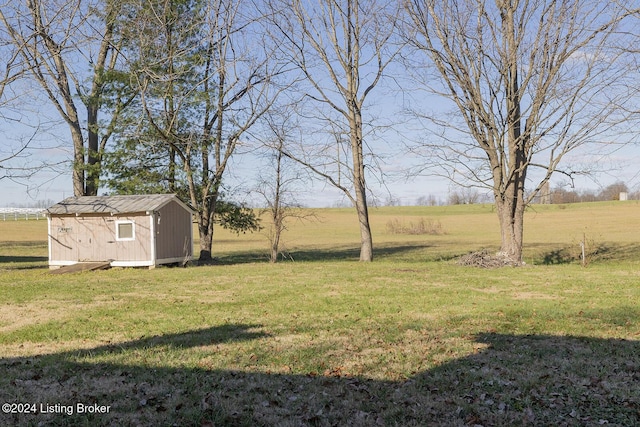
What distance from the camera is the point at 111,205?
73.0 ft

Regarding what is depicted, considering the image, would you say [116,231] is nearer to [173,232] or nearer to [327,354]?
[173,232]

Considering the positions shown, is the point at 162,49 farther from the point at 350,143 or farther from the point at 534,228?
the point at 534,228

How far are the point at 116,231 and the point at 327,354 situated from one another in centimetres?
1670

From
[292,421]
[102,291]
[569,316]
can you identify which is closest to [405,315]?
[569,316]

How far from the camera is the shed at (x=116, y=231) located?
2158 cm

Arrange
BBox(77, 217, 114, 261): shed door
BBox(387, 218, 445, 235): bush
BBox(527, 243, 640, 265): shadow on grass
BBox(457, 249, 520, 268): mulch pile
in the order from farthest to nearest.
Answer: BBox(387, 218, 445, 235): bush
BBox(527, 243, 640, 265): shadow on grass
BBox(77, 217, 114, 261): shed door
BBox(457, 249, 520, 268): mulch pile

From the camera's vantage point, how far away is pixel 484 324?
920 cm

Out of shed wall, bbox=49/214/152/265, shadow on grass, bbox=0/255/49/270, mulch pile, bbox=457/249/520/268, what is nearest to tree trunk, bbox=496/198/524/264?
mulch pile, bbox=457/249/520/268

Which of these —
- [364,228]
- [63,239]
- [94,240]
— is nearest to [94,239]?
[94,240]

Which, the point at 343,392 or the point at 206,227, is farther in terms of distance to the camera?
the point at 206,227

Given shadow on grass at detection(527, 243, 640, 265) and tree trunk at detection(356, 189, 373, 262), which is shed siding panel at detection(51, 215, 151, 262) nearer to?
tree trunk at detection(356, 189, 373, 262)

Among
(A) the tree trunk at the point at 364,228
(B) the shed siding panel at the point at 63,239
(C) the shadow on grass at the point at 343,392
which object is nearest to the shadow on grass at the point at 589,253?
(A) the tree trunk at the point at 364,228

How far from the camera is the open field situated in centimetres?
512

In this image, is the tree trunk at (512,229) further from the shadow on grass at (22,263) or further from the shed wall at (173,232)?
the shadow on grass at (22,263)
